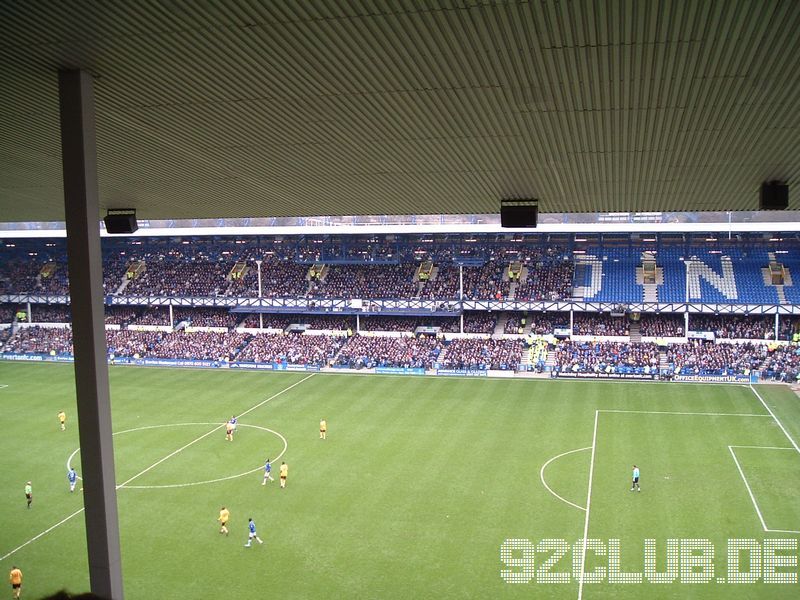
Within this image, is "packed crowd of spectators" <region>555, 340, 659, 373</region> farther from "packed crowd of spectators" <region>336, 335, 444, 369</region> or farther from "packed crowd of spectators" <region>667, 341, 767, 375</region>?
"packed crowd of spectators" <region>336, 335, 444, 369</region>

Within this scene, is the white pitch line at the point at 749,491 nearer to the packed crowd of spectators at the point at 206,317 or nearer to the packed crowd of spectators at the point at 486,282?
the packed crowd of spectators at the point at 486,282

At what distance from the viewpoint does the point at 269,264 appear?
53.4 meters

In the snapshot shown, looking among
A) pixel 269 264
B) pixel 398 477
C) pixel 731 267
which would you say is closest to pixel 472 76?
pixel 398 477

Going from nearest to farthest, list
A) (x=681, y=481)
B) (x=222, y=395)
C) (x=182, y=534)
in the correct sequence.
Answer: (x=182, y=534) → (x=681, y=481) → (x=222, y=395)

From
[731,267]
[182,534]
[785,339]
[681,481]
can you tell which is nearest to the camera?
[182,534]

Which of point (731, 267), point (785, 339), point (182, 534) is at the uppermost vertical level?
point (731, 267)

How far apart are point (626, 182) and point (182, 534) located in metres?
14.9

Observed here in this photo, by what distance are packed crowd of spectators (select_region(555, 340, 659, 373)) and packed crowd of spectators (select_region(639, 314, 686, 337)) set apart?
55.3 inches

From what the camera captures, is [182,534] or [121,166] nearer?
[121,166]

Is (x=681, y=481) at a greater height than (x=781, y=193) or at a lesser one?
lesser

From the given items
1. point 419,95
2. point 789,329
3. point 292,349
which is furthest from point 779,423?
point 292,349

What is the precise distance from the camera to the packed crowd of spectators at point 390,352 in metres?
42.6

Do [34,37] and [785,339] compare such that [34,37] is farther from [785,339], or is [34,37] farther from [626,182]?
[785,339]

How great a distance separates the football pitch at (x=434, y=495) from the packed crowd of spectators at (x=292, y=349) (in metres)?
8.67
